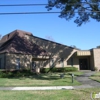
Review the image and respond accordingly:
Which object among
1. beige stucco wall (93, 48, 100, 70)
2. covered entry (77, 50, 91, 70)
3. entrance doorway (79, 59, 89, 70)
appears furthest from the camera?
entrance doorway (79, 59, 89, 70)

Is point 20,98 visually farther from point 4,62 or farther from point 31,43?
point 31,43

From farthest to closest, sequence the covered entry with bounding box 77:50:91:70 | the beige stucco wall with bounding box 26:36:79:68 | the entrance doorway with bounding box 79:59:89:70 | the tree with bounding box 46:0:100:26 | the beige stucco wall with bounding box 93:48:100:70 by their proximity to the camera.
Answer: the entrance doorway with bounding box 79:59:89:70 → the covered entry with bounding box 77:50:91:70 → the beige stucco wall with bounding box 26:36:79:68 → the beige stucco wall with bounding box 93:48:100:70 → the tree with bounding box 46:0:100:26

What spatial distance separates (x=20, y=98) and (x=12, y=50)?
18583 millimetres

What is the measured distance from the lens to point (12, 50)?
26.8 meters

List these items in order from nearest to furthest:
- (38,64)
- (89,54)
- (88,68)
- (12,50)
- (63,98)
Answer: (63,98) < (12,50) < (38,64) < (89,54) < (88,68)

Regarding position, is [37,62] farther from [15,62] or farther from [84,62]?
[84,62]

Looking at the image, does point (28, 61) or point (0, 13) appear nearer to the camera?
point (0, 13)

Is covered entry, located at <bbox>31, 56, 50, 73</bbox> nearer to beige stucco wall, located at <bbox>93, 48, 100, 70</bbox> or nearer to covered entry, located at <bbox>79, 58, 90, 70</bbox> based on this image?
covered entry, located at <bbox>79, 58, 90, 70</bbox>

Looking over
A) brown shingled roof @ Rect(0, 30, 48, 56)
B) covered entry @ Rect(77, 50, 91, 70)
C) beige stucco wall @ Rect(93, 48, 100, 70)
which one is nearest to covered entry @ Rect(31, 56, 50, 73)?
brown shingled roof @ Rect(0, 30, 48, 56)

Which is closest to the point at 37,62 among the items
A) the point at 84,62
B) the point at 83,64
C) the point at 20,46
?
the point at 20,46

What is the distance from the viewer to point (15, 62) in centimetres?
2677

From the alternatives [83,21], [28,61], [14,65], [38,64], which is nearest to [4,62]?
[14,65]

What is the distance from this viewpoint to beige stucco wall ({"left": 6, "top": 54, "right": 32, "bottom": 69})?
85.3 feet

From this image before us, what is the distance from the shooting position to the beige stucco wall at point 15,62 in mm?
25984
